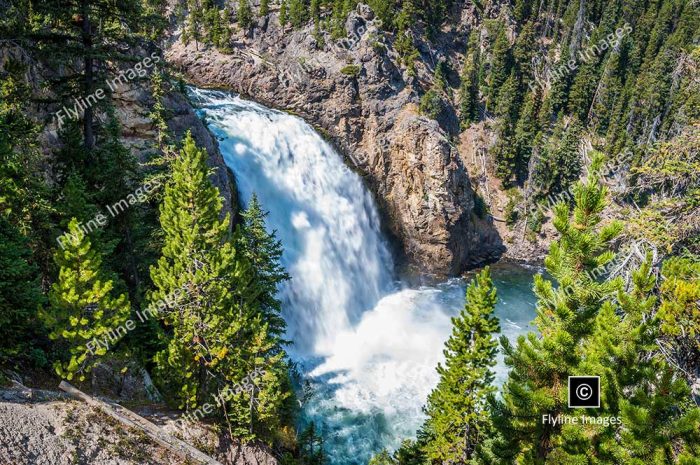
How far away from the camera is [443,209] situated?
57.9 m

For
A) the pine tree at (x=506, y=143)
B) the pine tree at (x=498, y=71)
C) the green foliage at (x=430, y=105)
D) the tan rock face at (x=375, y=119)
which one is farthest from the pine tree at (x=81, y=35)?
the pine tree at (x=498, y=71)

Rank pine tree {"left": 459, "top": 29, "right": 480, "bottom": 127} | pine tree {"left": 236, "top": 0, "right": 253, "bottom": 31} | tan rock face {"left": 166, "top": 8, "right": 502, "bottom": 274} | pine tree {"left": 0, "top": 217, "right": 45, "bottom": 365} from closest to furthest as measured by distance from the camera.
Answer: pine tree {"left": 0, "top": 217, "right": 45, "bottom": 365} → tan rock face {"left": 166, "top": 8, "right": 502, "bottom": 274} → pine tree {"left": 236, "top": 0, "right": 253, "bottom": 31} → pine tree {"left": 459, "top": 29, "right": 480, "bottom": 127}

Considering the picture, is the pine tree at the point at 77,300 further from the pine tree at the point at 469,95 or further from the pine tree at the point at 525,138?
the pine tree at the point at 469,95

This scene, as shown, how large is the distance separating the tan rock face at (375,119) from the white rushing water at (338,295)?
187 inches

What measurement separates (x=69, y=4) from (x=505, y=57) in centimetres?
7843

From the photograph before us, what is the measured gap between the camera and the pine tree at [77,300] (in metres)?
16.1

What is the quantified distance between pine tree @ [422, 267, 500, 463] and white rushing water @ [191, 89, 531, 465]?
36.0 feet

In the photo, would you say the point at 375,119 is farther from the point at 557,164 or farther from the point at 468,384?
the point at 468,384

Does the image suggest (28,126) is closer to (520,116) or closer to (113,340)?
(113,340)

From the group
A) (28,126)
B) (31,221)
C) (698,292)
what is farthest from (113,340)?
(698,292)

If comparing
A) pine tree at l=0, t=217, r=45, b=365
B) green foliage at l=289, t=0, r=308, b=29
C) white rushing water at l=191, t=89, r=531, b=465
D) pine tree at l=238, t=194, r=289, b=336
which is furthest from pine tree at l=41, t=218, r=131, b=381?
green foliage at l=289, t=0, r=308, b=29

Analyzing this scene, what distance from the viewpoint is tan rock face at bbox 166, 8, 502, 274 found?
2272 inches

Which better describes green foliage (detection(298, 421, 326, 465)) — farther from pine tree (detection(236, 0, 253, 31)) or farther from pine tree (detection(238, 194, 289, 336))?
pine tree (detection(236, 0, 253, 31))

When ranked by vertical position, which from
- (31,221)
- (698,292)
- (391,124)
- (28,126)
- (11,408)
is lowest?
(11,408)
